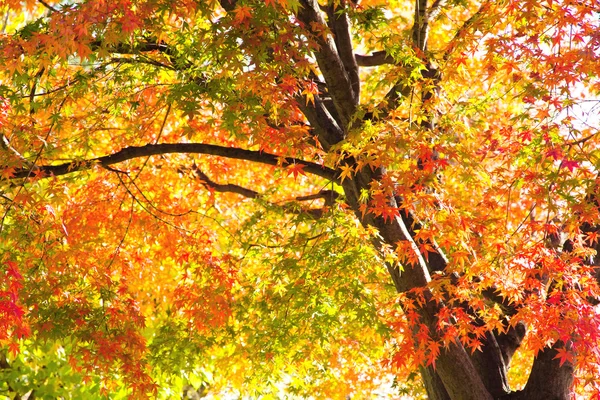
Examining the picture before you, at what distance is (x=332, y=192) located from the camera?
5.44 meters

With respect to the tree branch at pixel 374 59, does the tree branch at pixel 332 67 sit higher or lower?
lower

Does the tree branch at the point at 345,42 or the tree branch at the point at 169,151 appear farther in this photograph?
the tree branch at the point at 169,151

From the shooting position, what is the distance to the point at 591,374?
4402mm

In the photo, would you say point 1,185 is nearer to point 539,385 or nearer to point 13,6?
point 13,6

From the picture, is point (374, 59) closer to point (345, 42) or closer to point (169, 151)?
point (345, 42)

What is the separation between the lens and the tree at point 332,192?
161 inches

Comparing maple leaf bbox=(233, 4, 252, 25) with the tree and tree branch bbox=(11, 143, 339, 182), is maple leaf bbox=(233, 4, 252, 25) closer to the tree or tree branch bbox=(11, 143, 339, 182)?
the tree

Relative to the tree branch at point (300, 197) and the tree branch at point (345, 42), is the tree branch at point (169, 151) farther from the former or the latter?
the tree branch at point (345, 42)

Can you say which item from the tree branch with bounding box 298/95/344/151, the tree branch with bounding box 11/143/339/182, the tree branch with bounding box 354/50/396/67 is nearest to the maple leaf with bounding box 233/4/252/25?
the tree branch with bounding box 298/95/344/151

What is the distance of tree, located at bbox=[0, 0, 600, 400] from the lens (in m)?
4.09

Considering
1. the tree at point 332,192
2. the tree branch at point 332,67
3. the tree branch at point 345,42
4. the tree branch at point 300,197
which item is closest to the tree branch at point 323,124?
the tree at point 332,192

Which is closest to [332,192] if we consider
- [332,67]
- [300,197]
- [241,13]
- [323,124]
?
[323,124]

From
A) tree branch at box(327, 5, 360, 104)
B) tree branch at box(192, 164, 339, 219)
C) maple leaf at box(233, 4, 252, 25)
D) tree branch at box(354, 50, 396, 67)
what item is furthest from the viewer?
tree branch at box(192, 164, 339, 219)

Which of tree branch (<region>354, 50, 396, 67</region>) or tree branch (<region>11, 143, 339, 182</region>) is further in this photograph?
tree branch (<region>354, 50, 396, 67</region>)
